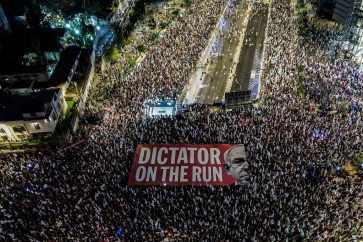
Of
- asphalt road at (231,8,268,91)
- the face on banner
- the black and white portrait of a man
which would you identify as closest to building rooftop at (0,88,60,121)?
the face on banner

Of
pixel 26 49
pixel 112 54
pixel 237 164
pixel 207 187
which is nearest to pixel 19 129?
pixel 26 49

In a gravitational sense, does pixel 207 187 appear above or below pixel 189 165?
below

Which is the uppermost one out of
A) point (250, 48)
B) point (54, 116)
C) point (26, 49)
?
point (250, 48)

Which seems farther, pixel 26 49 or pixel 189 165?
pixel 26 49

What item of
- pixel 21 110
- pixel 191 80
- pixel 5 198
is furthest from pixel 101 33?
pixel 5 198

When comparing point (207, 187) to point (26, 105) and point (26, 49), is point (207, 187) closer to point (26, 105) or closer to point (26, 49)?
point (26, 105)

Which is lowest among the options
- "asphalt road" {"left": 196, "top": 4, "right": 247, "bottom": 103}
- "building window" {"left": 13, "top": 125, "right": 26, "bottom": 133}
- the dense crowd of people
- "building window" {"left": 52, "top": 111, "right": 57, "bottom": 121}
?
the dense crowd of people

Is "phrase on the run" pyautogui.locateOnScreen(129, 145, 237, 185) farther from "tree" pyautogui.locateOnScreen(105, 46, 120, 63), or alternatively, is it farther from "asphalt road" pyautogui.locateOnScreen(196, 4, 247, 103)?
"tree" pyautogui.locateOnScreen(105, 46, 120, 63)
